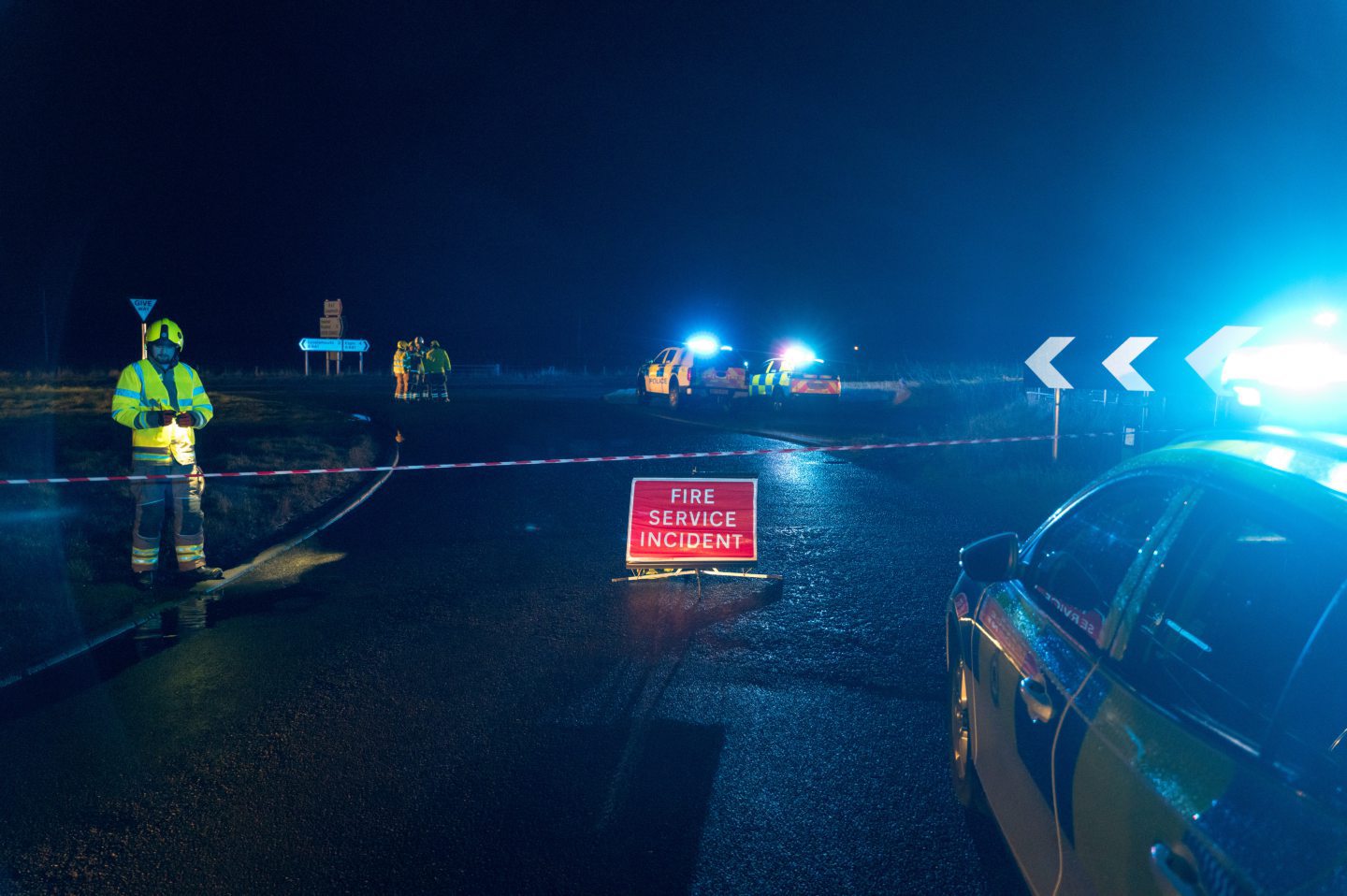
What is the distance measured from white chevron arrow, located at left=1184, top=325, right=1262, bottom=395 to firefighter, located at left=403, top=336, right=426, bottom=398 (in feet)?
83.1

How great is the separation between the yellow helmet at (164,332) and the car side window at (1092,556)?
699 cm

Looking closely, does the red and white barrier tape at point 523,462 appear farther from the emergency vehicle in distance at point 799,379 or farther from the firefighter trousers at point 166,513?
the emergency vehicle in distance at point 799,379

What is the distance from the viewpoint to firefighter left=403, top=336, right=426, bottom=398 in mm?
32344

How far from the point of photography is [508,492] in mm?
13086

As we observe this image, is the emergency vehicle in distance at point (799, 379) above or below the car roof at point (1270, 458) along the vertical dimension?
above

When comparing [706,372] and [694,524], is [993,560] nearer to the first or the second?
[694,524]

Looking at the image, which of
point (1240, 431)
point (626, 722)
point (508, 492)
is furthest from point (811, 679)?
point (508, 492)

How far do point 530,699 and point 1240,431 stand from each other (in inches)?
149

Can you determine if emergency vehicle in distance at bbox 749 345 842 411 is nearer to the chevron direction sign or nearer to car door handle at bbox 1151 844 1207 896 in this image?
the chevron direction sign

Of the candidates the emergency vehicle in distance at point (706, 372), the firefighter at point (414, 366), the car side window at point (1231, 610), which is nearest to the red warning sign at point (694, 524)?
the car side window at point (1231, 610)

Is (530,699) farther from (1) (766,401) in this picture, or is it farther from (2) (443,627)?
(1) (766,401)

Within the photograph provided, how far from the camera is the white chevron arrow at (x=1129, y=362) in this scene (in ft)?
39.6

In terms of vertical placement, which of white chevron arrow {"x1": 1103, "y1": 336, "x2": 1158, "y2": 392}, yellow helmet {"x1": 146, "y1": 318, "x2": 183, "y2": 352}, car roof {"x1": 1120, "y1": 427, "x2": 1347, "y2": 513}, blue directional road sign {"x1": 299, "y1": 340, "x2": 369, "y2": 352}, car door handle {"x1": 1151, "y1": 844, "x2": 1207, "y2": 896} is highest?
blue directional road sign {"x1": 299, "y1": 340, "x2": 369, "y2": 352}

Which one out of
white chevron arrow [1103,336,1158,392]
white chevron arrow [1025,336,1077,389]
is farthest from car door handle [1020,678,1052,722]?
white chevron arrow [1025,336,1077,389]
